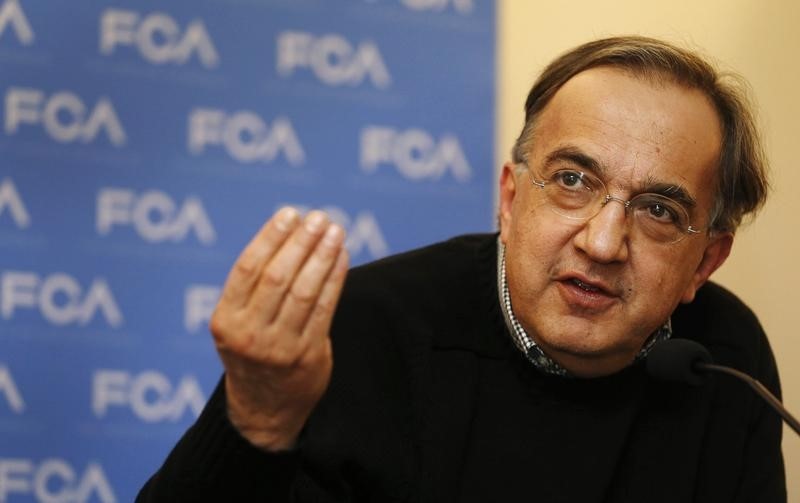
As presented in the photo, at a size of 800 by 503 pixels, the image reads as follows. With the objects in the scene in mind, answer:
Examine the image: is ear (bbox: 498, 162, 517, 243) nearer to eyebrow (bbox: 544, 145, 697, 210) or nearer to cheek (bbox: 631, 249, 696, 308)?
eyebrow (bbox: 544, 145, 697, 210)

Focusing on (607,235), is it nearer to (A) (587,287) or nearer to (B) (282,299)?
(A) (587,287)

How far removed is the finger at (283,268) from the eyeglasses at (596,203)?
0.79m

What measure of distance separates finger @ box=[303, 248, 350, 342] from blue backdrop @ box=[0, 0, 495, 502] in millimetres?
1395

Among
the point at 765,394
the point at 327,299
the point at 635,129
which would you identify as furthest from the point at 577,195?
the point at 327,299

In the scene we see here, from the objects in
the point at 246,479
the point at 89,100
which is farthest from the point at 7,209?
the point at 246,479

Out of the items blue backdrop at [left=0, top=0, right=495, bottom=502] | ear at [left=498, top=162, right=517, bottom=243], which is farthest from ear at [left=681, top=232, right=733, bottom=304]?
blue backdrop at [left=0, top=0, right=495, bottom=502]

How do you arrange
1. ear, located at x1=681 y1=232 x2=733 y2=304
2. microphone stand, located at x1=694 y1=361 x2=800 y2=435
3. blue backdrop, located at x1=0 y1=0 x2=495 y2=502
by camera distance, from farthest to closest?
blue backdrop, located at x1=0 y1=0 x2=495 y2=502, ear, located at x1=681 y1=232 x2=733 y2=304, microphone stand, located at x1=694 y1=361 x2=800 y2=435

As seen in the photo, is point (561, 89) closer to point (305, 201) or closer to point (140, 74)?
point (305, 201)

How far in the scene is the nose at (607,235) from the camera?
203 centimetres

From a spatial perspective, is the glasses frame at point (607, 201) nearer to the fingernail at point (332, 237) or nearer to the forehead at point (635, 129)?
the forehead at point (635, 129)

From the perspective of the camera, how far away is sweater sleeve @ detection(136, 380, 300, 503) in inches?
59.9

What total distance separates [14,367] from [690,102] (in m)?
1.59

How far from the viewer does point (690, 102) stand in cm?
216

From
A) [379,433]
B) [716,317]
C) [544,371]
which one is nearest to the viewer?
[379,433]
